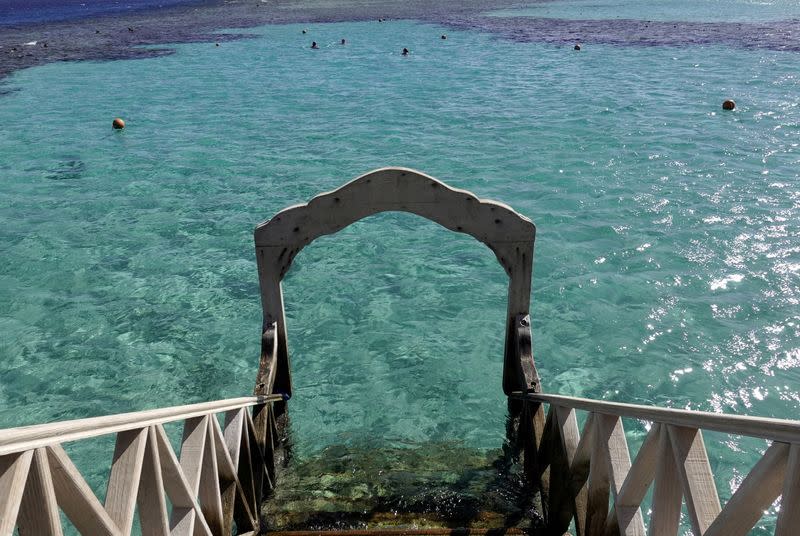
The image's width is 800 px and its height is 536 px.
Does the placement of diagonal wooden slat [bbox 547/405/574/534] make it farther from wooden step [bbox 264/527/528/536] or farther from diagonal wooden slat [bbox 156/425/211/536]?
diagonal wooden slat [bbox 156/425/211/536]

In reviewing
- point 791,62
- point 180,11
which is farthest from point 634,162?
point 180,11

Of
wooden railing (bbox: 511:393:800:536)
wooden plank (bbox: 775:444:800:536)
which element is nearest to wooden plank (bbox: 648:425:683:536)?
wooden railing (bbox: 511:393:800:536)

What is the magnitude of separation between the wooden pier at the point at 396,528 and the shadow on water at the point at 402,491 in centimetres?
20

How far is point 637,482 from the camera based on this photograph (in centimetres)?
353

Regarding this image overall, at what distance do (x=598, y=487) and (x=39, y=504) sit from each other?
11.1 ft

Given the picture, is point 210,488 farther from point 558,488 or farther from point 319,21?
point 319,21

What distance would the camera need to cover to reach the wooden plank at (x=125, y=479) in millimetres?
2840

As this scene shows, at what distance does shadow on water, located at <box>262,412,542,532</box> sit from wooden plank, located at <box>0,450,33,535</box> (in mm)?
3673

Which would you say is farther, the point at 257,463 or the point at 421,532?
the point at 257,463

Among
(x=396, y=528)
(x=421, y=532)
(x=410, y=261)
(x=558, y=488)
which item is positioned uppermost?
(x=558, y=488)

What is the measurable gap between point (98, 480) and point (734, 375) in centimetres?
851

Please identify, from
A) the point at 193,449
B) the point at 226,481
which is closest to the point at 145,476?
the point at 193,449

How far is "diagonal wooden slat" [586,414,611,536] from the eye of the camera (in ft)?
13.5

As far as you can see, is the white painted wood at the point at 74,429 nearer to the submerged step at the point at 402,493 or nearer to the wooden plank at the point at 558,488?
the submerged step at the point at 402,493
